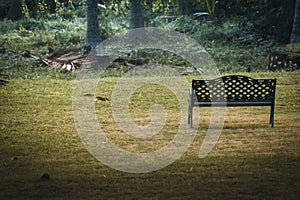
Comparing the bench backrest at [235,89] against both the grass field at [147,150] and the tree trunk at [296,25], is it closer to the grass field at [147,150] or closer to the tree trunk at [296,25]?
the grass field at [147,150]

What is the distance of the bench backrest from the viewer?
9.62 meters

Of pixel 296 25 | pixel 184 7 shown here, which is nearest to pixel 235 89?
pixel 296 25

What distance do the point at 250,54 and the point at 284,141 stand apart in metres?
13.0

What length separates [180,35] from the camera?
25.0 meters

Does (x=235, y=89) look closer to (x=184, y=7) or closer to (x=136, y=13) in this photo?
(x=136, y=13)

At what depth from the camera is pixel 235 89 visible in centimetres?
971

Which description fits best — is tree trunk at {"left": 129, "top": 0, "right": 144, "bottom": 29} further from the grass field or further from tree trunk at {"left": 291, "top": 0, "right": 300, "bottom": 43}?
the grass field

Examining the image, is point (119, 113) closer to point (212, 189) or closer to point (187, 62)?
point (212, 189)

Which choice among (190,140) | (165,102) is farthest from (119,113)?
(190,140)

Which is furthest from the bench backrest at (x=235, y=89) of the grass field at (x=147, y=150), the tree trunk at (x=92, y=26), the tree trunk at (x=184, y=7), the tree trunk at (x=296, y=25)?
the tree trunk at (x=184, y=7)

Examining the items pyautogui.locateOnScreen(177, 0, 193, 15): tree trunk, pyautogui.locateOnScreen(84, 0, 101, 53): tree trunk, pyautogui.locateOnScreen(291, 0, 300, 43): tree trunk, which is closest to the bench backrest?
pyautogui.locateOnScreen(84, 0, 101, 53): tree trunk

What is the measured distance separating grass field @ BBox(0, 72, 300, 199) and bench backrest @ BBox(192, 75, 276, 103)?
1.74ft

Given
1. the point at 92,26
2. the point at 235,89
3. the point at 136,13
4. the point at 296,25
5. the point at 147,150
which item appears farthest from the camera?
the point at 136,13

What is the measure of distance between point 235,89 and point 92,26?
1080 cm
